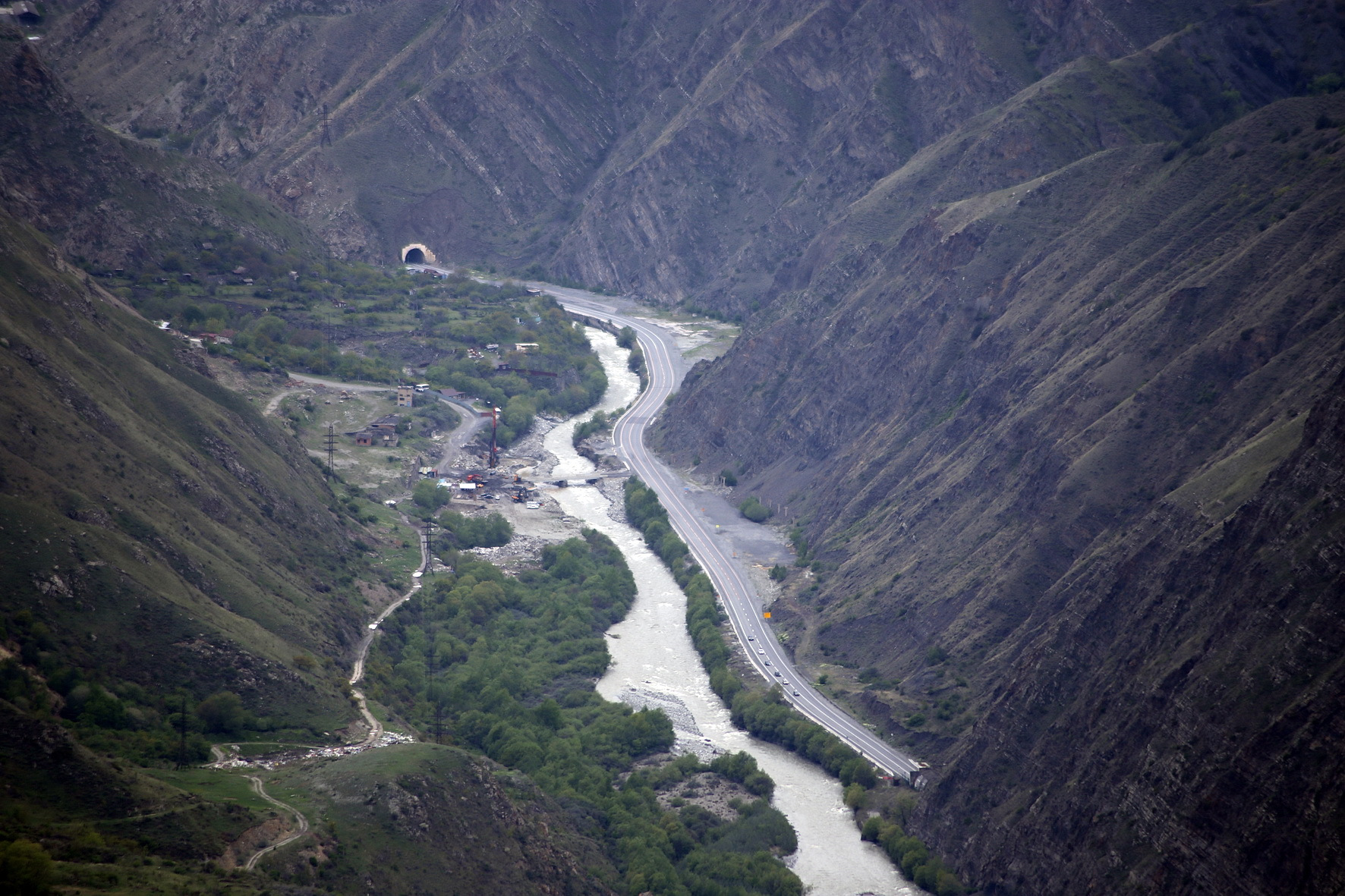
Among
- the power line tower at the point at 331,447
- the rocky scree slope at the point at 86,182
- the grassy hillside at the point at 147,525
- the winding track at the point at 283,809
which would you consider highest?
the rocky scree slope at the point at 86,182

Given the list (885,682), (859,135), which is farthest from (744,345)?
(885,682)

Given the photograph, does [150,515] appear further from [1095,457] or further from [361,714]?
[1095,457]

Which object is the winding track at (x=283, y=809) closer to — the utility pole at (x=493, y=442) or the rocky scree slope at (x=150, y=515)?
the rocky scree slope at (x=150, y=515)

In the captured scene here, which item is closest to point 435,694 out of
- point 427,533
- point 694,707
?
point 694,707

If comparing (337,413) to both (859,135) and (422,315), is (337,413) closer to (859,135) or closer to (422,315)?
(422,315)

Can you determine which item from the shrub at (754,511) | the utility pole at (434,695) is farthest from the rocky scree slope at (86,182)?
the shrub at (754,511)
